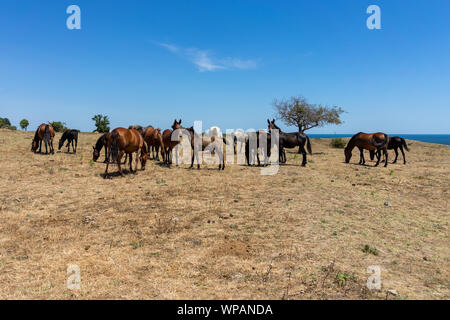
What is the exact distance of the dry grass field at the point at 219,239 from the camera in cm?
426

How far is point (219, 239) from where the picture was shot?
6.16 meters

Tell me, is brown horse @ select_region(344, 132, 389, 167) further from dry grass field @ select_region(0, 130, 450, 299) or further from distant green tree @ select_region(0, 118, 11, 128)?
distant green tree @ select_region(0, 118, 11, 128)

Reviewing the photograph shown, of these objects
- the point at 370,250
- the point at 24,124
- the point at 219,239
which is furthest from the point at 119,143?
the point at 24,124

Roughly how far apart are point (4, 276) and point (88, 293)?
182cm

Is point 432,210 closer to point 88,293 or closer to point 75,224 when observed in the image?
point 88,293

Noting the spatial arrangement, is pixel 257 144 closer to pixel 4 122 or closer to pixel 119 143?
pixel 119 143

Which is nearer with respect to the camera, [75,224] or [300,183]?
[75,224]

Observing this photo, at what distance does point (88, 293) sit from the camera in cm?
402

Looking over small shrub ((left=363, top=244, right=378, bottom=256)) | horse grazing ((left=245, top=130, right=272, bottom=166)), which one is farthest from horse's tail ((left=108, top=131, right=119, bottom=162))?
small shrub ((left=363, top=244, right=378, bottom=256))

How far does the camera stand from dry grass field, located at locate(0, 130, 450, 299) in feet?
14.0
